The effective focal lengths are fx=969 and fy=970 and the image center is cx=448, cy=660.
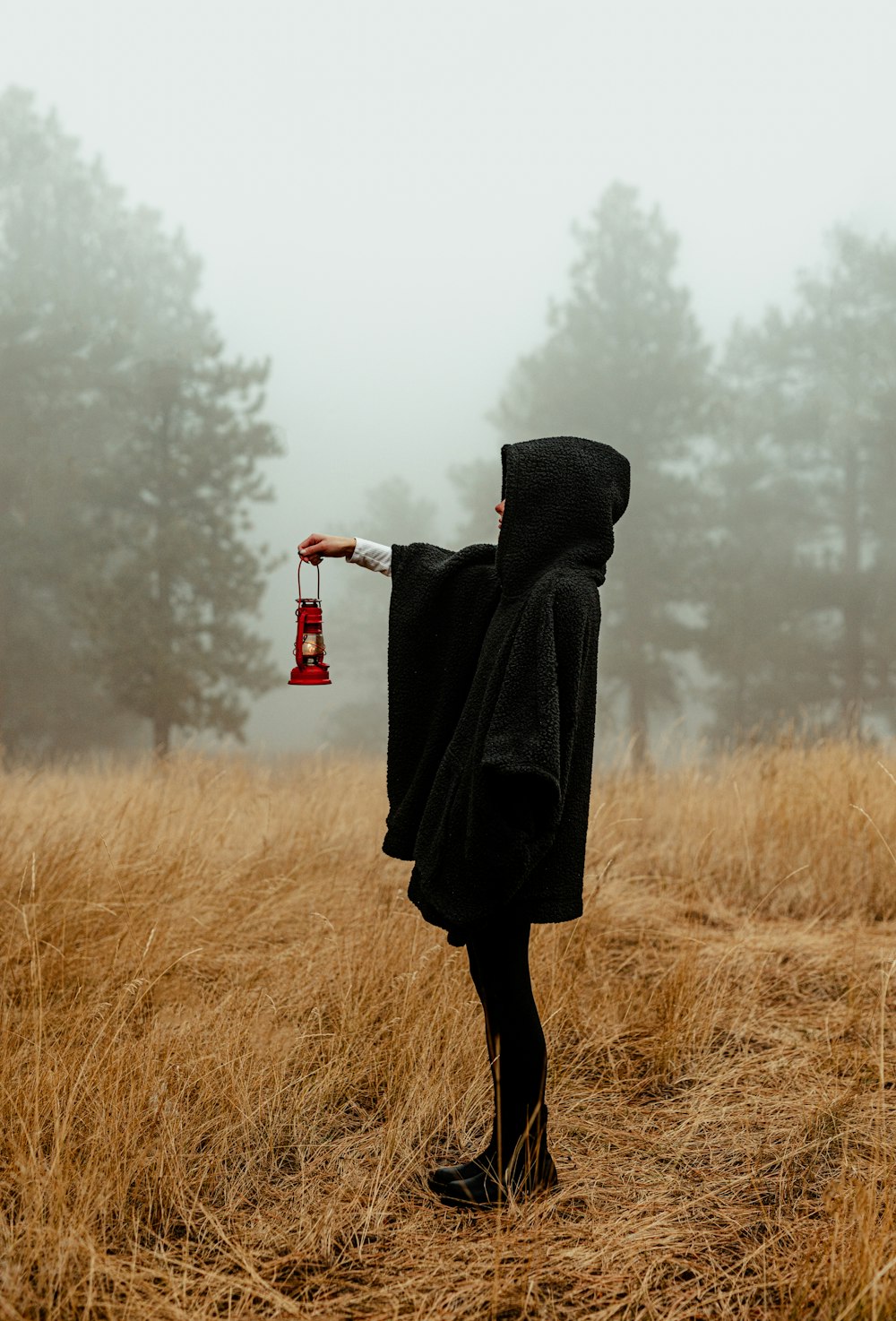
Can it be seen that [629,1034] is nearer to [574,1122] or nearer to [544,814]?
[574,1122]

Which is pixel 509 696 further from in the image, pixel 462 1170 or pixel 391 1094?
pixel 391 1094

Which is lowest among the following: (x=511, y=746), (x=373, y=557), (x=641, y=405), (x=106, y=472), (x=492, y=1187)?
(x=492, y=1187)

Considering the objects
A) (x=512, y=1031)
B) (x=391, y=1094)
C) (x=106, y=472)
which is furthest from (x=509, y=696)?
(x=106, y=472)

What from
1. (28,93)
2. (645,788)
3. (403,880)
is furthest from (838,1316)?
(28,93)

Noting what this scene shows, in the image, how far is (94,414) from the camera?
17125 mm

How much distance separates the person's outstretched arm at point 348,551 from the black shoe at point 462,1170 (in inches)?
58.3

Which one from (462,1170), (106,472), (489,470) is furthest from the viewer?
(489,470)

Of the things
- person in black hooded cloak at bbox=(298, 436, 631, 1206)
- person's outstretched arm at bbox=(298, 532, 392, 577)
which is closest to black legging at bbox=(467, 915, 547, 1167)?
person in black hooded cloak at bbox=(298, 436, 631, 1206)

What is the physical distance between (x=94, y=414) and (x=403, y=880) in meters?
14.5

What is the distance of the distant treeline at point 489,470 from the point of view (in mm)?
15766

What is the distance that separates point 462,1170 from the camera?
7.95 feet

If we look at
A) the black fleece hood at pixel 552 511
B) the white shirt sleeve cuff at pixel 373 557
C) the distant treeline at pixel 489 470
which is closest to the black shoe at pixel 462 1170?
the black fleece hood at pixel 552 511

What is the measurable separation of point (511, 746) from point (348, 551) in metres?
0.83

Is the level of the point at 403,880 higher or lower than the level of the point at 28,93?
lower
